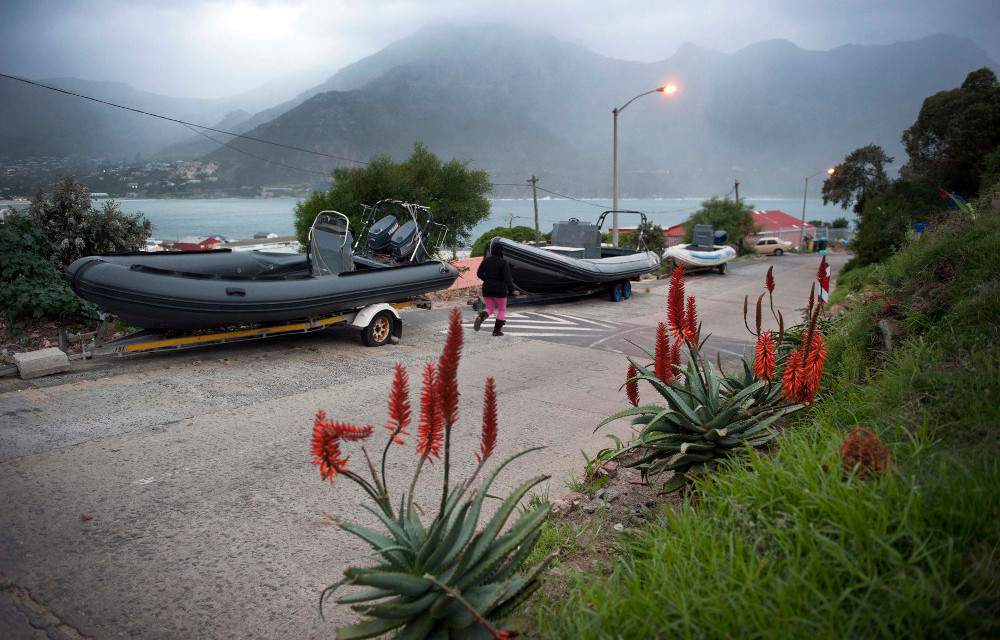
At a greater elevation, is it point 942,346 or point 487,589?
point 942,346

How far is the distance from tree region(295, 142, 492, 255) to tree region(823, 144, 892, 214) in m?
21.4

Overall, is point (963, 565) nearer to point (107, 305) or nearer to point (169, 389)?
point (169, 389)

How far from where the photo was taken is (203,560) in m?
3.48

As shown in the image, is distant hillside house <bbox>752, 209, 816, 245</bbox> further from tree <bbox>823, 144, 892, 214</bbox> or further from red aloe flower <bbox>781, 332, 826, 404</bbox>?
red aloe flower <bbox>781, 332, 826, 404</bbox>

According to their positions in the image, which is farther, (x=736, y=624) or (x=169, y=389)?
(x=169, y=389)

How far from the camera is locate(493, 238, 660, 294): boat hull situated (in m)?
13.6

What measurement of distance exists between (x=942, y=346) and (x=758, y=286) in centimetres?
1779

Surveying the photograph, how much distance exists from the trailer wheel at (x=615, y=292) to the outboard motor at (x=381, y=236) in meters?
6.94

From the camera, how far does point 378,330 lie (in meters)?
9.62

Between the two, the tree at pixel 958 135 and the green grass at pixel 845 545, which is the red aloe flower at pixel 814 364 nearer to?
the green grass at pixel 845 545

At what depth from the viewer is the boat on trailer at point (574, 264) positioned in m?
13.7

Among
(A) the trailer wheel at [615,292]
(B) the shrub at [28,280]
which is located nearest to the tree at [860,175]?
(A) the trailer wheel at [615,292]

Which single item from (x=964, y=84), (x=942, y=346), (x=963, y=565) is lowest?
(x=963, y=565)

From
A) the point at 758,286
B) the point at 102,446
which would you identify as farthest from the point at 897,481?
the point at 758,286
